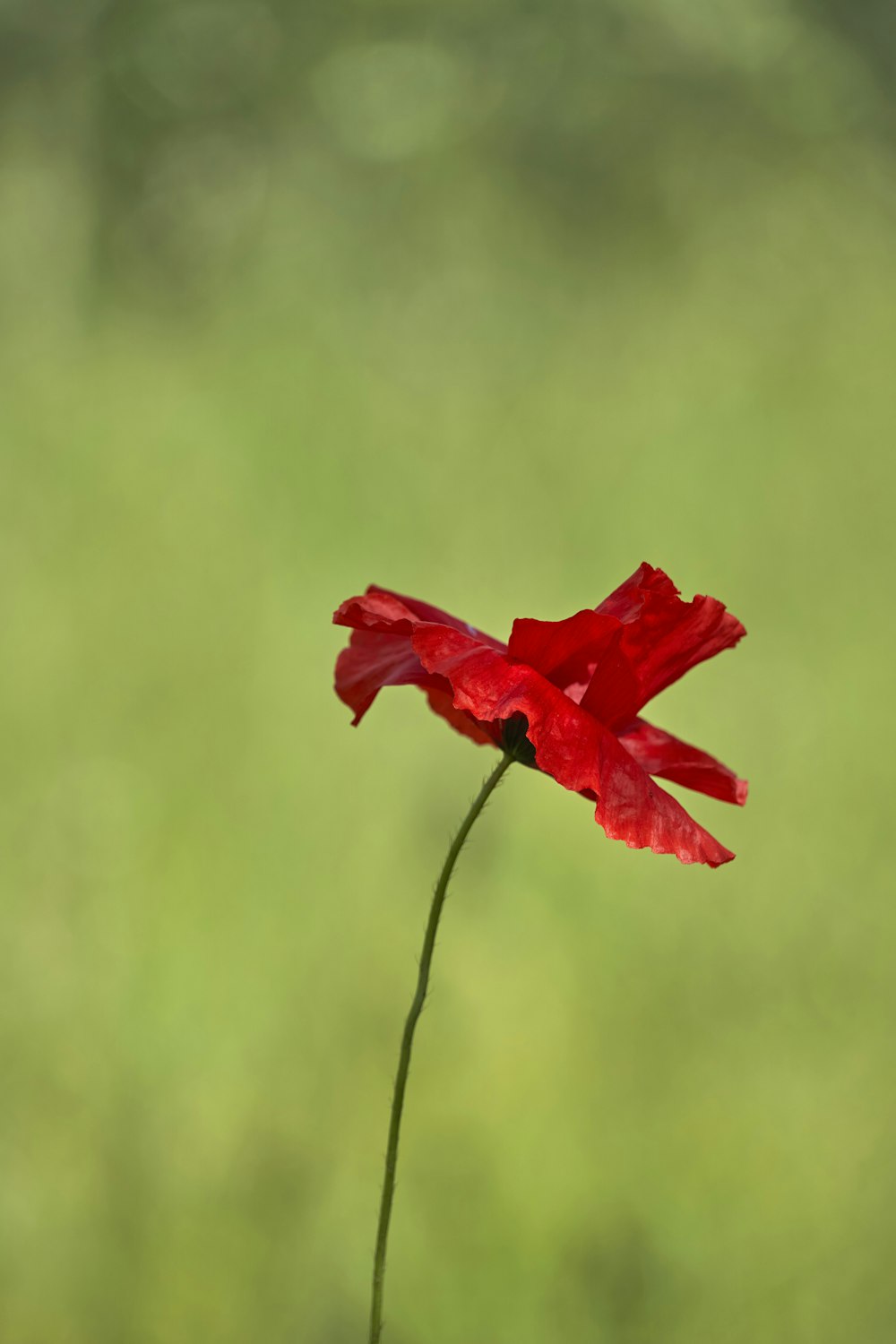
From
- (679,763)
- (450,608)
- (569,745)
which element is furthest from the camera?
(450,608)

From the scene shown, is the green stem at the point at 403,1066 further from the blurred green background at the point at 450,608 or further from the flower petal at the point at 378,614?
the blurred green background at the point at 450,608

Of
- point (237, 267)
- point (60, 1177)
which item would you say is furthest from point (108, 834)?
point (237, 267)

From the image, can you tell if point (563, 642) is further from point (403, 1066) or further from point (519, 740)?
point (403, 1066)

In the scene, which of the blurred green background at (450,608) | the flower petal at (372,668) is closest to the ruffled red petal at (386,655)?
the flower petal at (372,668)

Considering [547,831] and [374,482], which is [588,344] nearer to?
[374,482]

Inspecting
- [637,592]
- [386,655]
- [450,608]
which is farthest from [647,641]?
[450,608]

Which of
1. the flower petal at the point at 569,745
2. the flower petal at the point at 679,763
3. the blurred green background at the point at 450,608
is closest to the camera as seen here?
the flower petal at the point at 569,745
